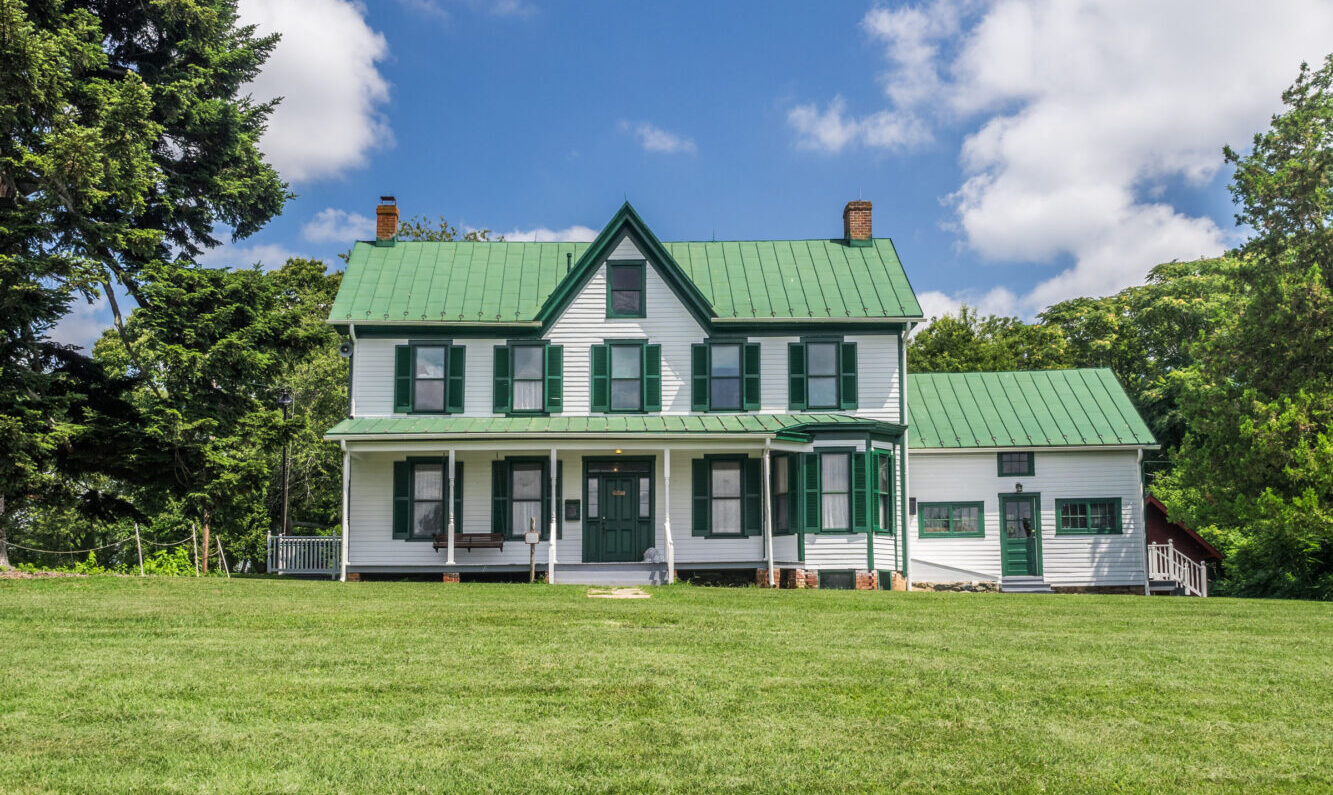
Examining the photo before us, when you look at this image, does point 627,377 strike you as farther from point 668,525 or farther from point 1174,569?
point 1174,569

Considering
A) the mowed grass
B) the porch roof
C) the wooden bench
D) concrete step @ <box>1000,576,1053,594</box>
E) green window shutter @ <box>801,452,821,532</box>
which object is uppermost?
the porch roof

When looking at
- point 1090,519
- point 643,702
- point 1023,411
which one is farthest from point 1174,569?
point 643,702

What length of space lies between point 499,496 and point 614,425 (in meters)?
2.81

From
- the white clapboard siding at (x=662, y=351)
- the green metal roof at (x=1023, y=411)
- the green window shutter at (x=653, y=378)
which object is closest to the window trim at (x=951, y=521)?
the green metal roof at (x=1023, y=411)

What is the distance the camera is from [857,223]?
26469mm

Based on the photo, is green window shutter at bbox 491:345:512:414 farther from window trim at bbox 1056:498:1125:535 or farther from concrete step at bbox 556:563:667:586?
window trim at bbox 1056:498:1125:535

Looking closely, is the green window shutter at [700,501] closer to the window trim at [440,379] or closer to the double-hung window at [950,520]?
the double-hung window at [950,520]

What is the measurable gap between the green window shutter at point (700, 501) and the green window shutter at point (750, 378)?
159 cm

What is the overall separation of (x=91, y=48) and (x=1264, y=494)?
23830mm

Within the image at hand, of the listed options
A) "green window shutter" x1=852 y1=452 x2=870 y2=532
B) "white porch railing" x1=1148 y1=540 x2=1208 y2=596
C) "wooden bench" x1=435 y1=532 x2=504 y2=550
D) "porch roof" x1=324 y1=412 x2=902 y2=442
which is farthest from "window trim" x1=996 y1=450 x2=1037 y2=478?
"wooden bench" x1=435 y1=532 x2=504 y2=550

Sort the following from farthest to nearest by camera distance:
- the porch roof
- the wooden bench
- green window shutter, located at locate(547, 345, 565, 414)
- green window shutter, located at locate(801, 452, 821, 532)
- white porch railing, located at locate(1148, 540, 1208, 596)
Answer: white porch railing, located at locate(1148, 540, 1208, 596) < green window shutter, located at locate(547, 345, 565, 414) < green window shutter, located at locate(801, 452, 821, 532) < the wooden bench < the porch roof

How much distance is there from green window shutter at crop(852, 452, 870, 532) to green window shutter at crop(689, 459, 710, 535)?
298 cm

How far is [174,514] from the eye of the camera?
3391 centimetres

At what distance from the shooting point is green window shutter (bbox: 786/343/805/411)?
2352 cm
